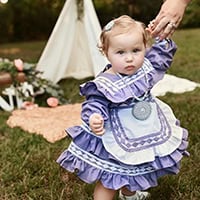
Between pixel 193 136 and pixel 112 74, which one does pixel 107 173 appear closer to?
pixel 112 74

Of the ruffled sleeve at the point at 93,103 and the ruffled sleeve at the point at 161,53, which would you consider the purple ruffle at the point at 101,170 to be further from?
the ruffled sleeve at the point at 161,53

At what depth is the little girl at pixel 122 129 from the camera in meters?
2.04

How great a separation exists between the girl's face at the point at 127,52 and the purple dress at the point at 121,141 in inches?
1.6

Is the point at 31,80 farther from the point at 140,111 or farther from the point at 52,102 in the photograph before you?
the point at 140,111

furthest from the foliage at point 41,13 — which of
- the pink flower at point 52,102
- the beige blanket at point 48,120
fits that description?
the beige blanket at point 48,120

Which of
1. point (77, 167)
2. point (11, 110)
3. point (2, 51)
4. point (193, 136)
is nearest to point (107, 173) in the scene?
point (77, 167)

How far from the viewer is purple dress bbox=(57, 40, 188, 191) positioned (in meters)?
2.04

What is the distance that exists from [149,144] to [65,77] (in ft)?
10.1

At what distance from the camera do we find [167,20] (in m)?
2.14

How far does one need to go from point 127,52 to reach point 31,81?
2336 mm

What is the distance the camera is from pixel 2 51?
784 cm

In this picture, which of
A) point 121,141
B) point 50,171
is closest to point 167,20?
point 121,141

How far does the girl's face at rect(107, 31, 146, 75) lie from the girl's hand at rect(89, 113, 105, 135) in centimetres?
23

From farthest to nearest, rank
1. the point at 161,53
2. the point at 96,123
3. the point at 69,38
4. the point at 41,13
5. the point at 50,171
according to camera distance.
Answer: the point at 41,13 < the point at 69,38 < the point at 50,171 < the point at 161,53 < the point at 96,123
